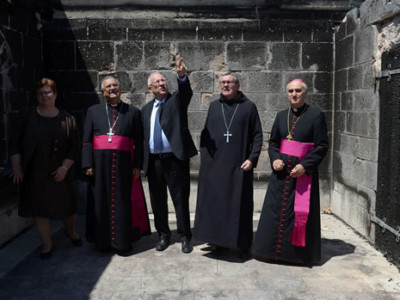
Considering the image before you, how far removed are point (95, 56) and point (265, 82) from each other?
2317 mm

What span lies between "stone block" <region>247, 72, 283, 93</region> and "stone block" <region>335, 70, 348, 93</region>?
0.74m

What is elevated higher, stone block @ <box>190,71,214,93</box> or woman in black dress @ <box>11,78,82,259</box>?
stone block @ <box>190,71,214,93</box>

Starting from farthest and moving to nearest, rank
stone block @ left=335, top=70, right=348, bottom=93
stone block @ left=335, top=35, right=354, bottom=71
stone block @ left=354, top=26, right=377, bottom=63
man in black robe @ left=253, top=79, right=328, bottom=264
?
stone block @ left=335, top=70, right=348, bottom=93 < stone block @ left=335, top=35, right=354, bottom=71 < stone block @ left=354, top=26, right=377, bottom=63 < man in black robe @ left=253, top=79, right=328, bottom=264

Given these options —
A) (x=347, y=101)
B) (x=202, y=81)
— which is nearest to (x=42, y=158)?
(x=202, y=81)

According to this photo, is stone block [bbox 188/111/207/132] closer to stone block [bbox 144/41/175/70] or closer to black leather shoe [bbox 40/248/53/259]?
stone block [bbox 144/41/175/70]

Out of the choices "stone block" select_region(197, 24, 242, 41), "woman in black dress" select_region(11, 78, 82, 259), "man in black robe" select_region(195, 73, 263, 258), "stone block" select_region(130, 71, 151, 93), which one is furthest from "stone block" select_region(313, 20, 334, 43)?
"woman in black dress" select_region(11, 78, 82, 259)

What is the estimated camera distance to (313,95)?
5906 millimetres

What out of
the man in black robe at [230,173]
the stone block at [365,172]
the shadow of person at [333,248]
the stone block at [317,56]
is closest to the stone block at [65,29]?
the man in black robe at [230,173]

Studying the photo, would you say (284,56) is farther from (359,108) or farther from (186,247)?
(186,247)

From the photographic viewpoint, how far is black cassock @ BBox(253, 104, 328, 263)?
398 centimetres

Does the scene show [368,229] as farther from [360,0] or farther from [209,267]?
[360,0]

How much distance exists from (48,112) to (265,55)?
9.86ft

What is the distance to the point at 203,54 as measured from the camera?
5812 millimetres

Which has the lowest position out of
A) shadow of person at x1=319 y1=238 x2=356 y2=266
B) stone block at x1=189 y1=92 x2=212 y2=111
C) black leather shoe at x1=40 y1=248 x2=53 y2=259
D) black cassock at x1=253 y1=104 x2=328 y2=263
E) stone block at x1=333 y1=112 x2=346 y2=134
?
shadow of person at x1=319 y1=238 x2=356 y2=266
